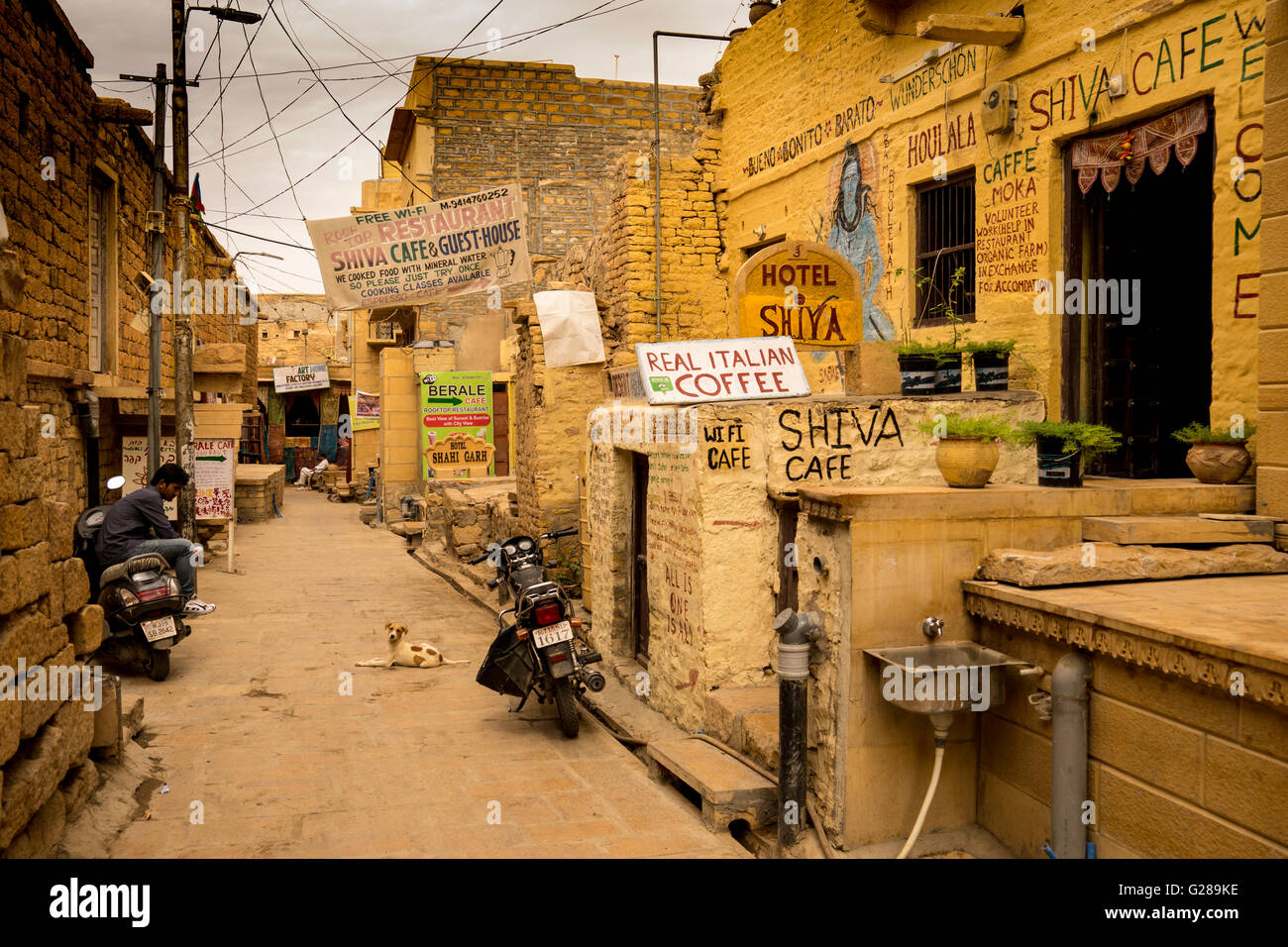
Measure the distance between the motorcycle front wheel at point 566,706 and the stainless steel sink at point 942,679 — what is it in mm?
2896

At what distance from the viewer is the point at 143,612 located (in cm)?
820

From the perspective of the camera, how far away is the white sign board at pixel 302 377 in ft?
125

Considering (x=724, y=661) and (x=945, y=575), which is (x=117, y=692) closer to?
(x=724, y=661)

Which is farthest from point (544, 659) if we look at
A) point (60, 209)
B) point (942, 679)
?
point (60, 209)

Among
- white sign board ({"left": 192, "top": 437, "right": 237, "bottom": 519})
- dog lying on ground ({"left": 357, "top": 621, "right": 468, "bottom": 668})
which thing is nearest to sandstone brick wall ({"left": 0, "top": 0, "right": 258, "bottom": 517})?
white sign board ({"left": 192, "top": 437, "right": 237, "bottom": 519})

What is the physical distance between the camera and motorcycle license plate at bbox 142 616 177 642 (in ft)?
26.8

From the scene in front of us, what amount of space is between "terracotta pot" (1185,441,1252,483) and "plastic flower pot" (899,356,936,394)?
1.54 m

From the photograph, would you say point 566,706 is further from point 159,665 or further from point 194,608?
point 194,608

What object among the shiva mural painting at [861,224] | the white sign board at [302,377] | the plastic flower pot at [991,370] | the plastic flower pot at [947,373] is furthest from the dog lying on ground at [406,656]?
the white sign board at [302,377]

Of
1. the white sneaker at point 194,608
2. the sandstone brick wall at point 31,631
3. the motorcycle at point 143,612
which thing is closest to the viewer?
the sandstone brick wall at point 31,631

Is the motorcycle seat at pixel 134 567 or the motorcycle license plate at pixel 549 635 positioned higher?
the motorcycle seat at pixel 134 567

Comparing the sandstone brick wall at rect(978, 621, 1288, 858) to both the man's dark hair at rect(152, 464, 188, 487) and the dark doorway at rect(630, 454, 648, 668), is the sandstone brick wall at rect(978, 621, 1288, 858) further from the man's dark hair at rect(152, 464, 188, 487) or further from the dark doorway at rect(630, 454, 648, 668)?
the man's dark hair at rect(152, 464, 188, 487)

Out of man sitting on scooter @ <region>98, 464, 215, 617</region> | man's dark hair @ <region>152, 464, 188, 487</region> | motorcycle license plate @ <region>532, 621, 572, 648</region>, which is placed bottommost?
motorcycle license plate @ <region>532, 621, 572, 648</region>

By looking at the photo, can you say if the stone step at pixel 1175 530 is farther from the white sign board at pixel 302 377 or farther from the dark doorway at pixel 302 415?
the dark doorway at pixel 302 415
